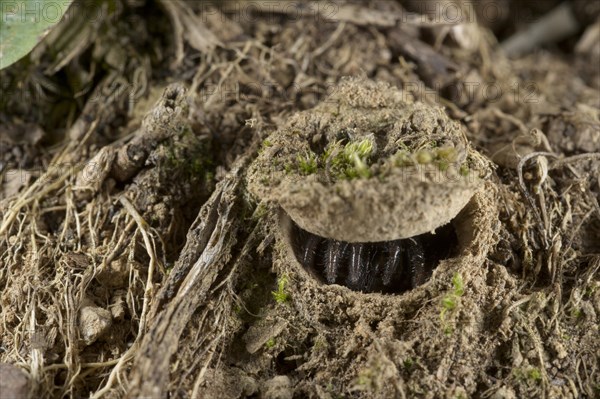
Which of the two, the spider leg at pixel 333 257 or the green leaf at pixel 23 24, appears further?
the green leaf at pixel 23 24

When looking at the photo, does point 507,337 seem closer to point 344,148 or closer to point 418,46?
point 344,148

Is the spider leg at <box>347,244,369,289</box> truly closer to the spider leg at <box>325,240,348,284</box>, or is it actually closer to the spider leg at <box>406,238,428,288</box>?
the spider leg at <box>325,240,348,284</box>

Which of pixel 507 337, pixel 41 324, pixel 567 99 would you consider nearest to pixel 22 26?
pixel 41 324

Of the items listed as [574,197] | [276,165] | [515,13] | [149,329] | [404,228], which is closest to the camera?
[404,228]

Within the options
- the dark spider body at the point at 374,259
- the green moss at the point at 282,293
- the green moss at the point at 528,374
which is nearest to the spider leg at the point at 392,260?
the dark spider body at the point at 374,259

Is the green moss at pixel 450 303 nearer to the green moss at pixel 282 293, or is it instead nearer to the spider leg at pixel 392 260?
the spider leg at pixel 392 260

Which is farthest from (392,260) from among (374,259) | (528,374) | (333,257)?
(528,374)
